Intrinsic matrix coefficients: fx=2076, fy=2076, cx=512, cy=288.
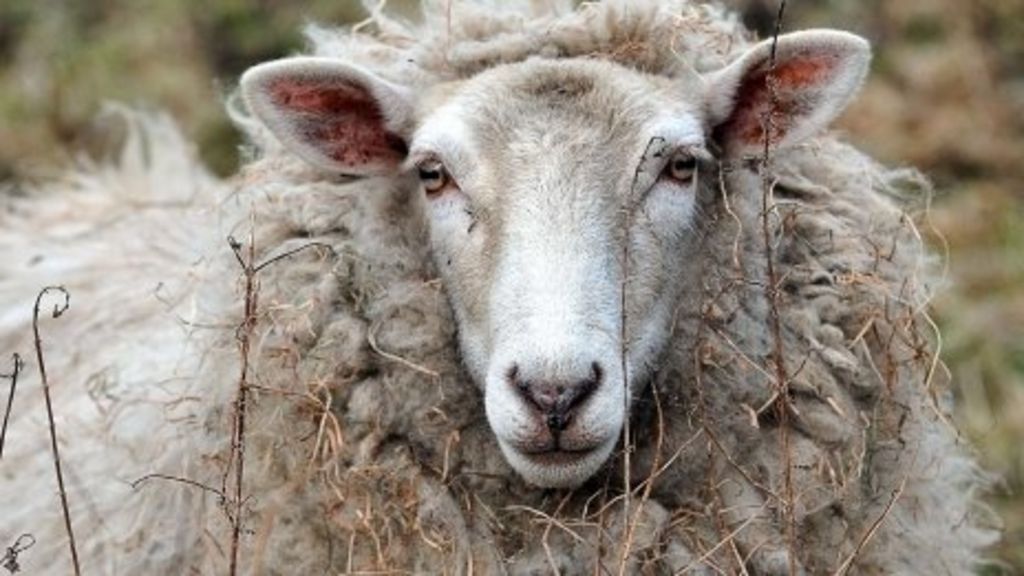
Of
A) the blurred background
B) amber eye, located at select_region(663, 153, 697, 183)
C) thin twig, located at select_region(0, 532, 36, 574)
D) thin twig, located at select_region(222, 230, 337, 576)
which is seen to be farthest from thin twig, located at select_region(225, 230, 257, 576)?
the blurred background

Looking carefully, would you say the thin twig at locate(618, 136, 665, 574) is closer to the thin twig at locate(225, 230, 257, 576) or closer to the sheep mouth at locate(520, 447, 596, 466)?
the sheep mouth at locate(520, 447, 596, 466)

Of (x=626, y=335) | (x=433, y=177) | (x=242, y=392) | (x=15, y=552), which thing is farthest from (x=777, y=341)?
(x=15, y=552)

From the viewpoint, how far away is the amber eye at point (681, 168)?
3961 millimetres

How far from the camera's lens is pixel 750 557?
3.93m

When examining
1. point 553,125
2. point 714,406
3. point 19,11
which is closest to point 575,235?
point 553,125

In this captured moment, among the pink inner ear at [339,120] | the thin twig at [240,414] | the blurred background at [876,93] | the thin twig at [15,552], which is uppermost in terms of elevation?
the pink inner ear at [339,120]

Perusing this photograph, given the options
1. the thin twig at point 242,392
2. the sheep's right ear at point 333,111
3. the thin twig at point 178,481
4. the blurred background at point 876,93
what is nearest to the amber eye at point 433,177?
the sheep's right ear at point 333,111

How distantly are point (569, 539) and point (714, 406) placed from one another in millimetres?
399

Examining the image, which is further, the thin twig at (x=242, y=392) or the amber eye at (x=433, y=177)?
the amber eye at (x=433, y=177)

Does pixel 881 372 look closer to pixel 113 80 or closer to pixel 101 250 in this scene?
pixel 101 250

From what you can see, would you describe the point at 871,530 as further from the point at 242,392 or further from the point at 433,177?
the point at 242,392

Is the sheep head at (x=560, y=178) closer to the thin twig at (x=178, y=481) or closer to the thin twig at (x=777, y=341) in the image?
the thin twig at (x=777, y=341)

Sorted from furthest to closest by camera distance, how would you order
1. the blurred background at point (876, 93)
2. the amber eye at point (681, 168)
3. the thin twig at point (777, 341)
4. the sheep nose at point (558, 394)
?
the blurred background at point (876, 93)
the amber eye at point (681, 168)
the thin twig at point (777, 341)
the sheep nose at point (558, 394)

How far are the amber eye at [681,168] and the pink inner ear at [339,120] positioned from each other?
22.3 inches
